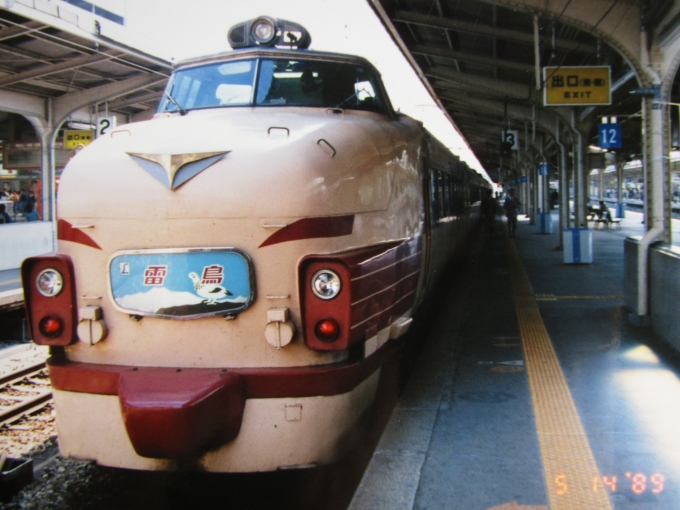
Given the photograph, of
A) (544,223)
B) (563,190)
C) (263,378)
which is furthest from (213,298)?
(544,223)

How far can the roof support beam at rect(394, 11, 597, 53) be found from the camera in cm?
1165

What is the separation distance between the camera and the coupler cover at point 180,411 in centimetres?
311

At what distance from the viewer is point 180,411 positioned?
10.1 ft

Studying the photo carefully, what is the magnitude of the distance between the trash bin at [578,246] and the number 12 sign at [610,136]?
1788 mm

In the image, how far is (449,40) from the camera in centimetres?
1392

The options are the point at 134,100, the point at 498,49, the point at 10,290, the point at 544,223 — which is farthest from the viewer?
the point at 544,223

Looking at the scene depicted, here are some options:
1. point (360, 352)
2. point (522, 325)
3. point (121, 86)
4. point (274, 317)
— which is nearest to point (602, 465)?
point (360, 352)

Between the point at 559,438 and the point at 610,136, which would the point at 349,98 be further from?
the point at 610,136

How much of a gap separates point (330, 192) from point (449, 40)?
448 inches

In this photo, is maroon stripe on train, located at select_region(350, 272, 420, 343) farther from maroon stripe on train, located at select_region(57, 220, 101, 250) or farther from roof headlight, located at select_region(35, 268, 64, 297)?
roof headlight, located at select_region(35, 268, 64, 297)

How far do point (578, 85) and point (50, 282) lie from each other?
8971mm

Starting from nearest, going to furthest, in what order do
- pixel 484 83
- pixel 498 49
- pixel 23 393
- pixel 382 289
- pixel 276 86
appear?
1. pixel 382 289
2. pixel 276 86
3. pixel 23 393
4. pixel 498 49
5. pixel 484 83

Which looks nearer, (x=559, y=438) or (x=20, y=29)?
(x=559, y=438)

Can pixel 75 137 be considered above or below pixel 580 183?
above
